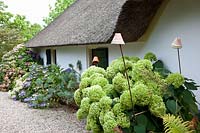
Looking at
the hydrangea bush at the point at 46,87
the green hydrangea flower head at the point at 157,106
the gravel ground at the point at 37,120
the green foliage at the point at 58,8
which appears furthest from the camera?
the green foliage at the point at 58,8

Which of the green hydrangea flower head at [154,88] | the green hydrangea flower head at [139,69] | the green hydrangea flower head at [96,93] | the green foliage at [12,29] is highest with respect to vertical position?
the green foliage at [12,29]

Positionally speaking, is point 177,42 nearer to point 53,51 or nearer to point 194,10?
point 194,10

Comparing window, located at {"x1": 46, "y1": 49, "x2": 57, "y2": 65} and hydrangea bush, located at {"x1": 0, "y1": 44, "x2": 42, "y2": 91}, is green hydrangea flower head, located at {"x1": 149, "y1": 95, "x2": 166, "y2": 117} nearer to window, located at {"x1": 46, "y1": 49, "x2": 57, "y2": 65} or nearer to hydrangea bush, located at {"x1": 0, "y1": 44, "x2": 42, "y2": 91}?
window, located at {"x1": 46, "y1": 49, "x2": 57, "y2": 65}

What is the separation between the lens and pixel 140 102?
4.39 m

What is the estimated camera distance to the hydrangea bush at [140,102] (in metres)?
4.36

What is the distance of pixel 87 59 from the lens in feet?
31.3

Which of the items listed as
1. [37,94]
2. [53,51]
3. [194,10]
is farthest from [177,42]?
[53,51]

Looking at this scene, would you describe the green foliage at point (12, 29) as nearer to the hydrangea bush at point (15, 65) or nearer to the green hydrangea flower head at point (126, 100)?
the hydrangea bush at point (15, 65)

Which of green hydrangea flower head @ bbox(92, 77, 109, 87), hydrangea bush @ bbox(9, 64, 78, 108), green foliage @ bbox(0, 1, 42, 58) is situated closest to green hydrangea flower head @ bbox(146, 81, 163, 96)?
green hydrangea flower head @ bbox(92, 77, 109, 87)

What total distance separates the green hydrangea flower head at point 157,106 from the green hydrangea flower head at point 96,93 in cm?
86

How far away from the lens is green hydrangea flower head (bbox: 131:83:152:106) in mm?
4359

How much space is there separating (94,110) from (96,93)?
287 millimetres

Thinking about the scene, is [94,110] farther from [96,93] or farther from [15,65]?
[15,65]

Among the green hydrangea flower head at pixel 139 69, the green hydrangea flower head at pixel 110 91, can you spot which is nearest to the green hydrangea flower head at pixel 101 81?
the green hydrangea flower head at pixel 110 91
